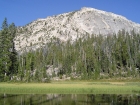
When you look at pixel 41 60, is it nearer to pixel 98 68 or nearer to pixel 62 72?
pixel 62 72

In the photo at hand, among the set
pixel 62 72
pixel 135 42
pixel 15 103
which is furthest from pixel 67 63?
pixel 15 103

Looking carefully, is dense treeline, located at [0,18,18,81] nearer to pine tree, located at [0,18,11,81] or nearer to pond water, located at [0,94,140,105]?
pine tree, located at [0,18,11,81]

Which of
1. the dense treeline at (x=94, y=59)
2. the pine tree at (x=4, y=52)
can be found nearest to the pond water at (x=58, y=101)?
the pine tree at (x=4, y=52)

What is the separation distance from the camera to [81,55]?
129m

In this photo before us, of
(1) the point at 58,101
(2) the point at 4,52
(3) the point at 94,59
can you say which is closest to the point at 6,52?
(2) the point at 4,52

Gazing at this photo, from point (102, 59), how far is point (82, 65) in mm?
12009

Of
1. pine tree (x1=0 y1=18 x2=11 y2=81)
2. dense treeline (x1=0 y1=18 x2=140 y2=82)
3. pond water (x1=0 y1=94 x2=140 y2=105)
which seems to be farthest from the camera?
dense treeline (x1=0 y1=18 x2=140 y2=82)

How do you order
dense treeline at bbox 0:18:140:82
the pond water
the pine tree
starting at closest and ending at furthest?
the pond water
the pine tree
dense treeline at bbox 0:18:140:82

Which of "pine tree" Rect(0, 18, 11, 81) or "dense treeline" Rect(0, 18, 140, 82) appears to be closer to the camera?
"pine tree" Rect(0, 18, 11, 81)

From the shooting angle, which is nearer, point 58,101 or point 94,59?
point 58,101

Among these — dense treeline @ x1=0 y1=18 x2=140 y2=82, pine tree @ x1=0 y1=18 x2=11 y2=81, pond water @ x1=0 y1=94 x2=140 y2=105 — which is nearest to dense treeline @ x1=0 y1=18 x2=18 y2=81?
pine tree @ x1=0 y1=18 x2=11 y2=81

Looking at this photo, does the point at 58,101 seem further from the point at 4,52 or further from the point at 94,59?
the point at 94,59

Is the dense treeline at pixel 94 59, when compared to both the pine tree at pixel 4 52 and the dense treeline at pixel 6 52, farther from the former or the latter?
the pine tree at pixel 4 52

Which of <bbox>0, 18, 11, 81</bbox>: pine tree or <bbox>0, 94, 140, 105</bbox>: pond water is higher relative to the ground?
<bbox>0, 18, 11, 81</bbox>: pine tree
